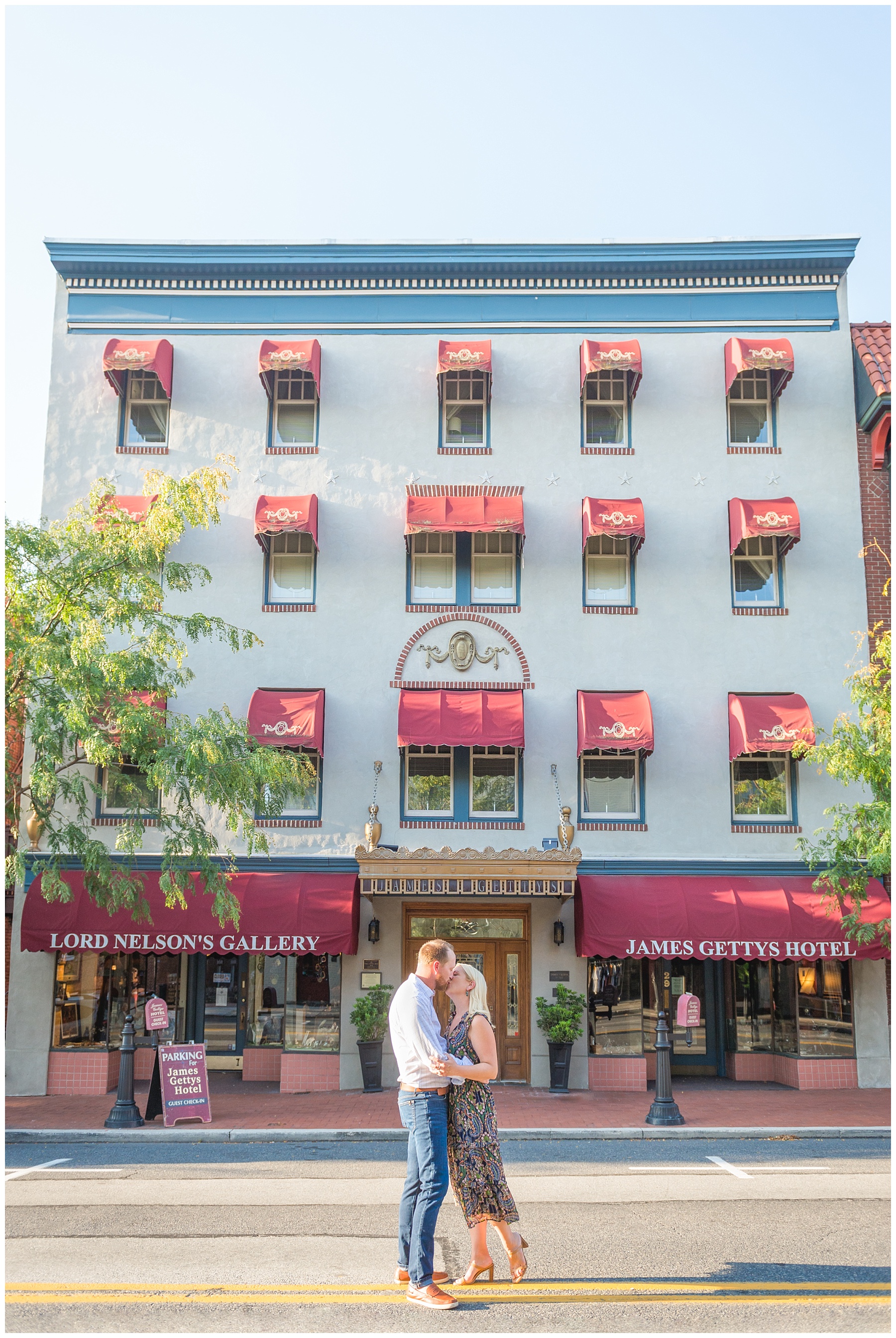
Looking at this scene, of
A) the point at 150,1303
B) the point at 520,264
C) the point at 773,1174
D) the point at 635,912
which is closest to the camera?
the point at 150,1303

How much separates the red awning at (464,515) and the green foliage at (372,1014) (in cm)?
768

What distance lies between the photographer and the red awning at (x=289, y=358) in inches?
729

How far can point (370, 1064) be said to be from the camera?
54.3 ft

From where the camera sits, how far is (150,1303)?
6.20 m

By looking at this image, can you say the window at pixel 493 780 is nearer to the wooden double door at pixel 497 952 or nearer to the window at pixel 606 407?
the wooden double door at pixel 497 952

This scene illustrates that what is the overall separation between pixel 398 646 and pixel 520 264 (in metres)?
7.48

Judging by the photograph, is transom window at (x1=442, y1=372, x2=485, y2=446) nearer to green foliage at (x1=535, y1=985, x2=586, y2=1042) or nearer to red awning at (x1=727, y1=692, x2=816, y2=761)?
red awning at (x1=727, y1=692, x2=816, y2=761)

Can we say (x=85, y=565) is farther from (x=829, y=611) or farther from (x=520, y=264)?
(x=829, y=611)

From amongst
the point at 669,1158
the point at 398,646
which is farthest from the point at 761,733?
the point at 669,1158

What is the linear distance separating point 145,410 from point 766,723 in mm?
12510

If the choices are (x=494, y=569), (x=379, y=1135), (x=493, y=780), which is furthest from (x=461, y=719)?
(x=379, y=1135)

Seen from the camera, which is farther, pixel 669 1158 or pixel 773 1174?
pixel 669 1158

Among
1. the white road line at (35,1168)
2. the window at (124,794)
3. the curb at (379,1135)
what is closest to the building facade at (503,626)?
the window at (124,794)

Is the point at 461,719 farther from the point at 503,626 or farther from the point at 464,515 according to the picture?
the point at 464,515
